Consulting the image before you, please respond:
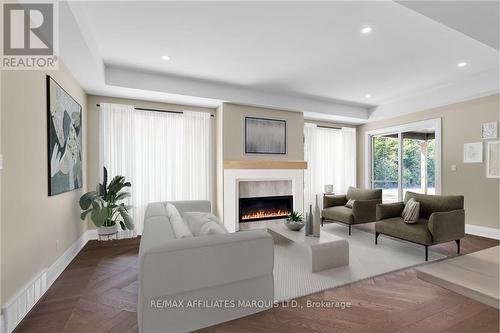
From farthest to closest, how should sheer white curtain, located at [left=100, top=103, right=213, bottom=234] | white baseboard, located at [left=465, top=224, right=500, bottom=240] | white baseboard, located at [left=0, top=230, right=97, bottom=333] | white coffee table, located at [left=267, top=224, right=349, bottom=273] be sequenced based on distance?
1. sheer white curtain, located at [left=100, top=103, right=213, bottom=234]
2. white baseboard, located at [left=465, top=224, right=500, bottom=240]
3. white coffee table, located at [left=267, top=224, right=349, bottom=273]
4. white baseboard, located at [left=0, top=230, right=97, bottom=333]

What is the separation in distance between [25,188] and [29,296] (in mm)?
936

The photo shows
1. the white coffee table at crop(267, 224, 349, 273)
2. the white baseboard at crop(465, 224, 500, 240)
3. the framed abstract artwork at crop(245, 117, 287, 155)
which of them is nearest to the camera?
the white coffee table at crop(267, 224, 349, 273)

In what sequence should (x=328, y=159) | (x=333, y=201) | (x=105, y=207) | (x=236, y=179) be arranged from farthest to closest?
(x=328, y=159) < (x=333, y=201) < (x=236, y=179) < (x=105, y=207)

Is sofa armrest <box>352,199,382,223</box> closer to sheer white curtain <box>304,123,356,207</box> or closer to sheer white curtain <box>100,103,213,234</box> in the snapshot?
sheer white curtain <box>304,123,356,207</box>

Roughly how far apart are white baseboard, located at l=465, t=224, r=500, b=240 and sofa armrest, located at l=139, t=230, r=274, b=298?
4.49m

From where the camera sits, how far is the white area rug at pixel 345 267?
2447 mm

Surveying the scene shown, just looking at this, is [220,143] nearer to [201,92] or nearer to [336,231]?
[201,92]

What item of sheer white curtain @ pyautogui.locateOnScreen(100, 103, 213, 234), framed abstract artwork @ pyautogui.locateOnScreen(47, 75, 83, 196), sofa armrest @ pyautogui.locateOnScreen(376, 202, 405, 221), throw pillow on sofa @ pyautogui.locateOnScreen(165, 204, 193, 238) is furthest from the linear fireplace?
framed abstract artwork @ pyautogui.locateOnScreen(47, 75, 83, 196)

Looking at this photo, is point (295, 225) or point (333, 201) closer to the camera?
point (295, 225)

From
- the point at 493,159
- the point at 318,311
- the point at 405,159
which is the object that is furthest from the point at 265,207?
the point at 493,159

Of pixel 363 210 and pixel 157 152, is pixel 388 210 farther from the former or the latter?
pixel 157 152

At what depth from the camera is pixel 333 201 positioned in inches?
200

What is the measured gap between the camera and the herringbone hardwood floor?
184cm

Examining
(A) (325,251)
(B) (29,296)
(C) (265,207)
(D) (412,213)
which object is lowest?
(B) (29,296)
